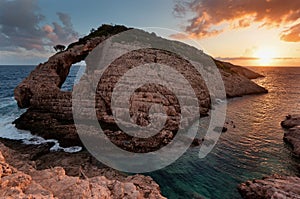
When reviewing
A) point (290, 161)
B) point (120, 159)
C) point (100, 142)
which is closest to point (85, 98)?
point (100, 142)

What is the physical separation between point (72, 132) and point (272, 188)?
86.8ft

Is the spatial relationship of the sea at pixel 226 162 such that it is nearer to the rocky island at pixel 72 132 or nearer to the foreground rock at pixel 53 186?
the rocky island at pixel 72 132

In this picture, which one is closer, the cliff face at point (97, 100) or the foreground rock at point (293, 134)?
the foreground rock at point (293, 134)

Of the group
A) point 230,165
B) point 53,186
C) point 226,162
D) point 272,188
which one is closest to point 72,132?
point 53,186

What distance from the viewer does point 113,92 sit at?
3525 centimetres

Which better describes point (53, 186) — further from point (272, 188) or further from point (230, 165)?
point (230, 165)

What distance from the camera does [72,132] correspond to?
32094 millimetres

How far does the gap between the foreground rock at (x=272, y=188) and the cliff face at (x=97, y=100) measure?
1271 centimetres

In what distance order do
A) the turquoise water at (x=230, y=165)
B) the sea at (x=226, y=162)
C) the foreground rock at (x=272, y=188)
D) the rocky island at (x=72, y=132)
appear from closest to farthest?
1. the rocky island at (x=72, y=132)
2. the foreground rock at (x=272, y=188)
3. the turquoise water at (x=230, y=165)
4. the sea at (x=226, y=162)

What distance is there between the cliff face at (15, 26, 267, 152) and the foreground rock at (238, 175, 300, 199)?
12.7m

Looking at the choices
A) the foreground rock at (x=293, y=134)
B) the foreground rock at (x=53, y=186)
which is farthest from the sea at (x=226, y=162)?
the foreground rock at (x=53, y=186)

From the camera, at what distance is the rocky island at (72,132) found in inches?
492

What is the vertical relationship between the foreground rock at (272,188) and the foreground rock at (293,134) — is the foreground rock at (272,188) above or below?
below

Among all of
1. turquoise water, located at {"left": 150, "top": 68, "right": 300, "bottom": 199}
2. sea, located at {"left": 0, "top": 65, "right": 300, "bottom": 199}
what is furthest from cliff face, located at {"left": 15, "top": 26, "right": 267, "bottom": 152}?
turquoise water, located at {"left": 150, "top": 68, "right": 300, "bottom": 199}
